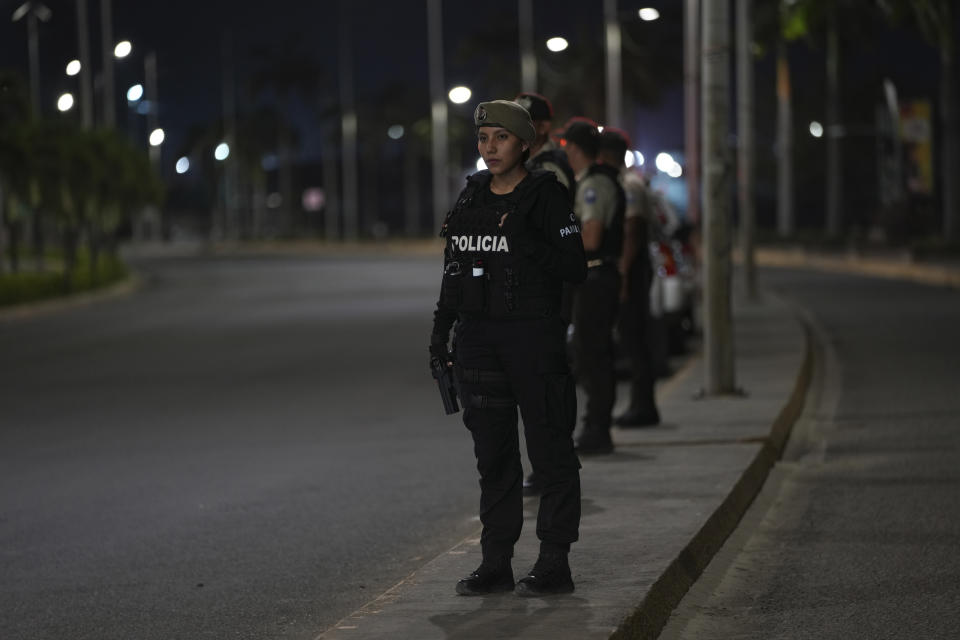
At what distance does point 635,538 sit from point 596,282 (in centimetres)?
282

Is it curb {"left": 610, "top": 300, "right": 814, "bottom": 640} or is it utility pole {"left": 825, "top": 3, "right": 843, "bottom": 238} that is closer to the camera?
curb {"left": 610, "top": 300, "right": 814, "bottom": 640}

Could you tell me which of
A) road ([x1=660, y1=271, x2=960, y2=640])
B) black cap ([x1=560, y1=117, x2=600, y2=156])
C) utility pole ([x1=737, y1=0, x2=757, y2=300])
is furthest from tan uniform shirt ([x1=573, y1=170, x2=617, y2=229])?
utility pole ([x1=737, y1=0, x2=757, y2=300])

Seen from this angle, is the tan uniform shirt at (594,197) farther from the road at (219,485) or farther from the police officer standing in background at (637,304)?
the road at (219,485)

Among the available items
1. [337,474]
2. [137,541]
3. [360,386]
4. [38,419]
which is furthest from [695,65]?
[137,541]

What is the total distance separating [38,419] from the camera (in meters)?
13.8

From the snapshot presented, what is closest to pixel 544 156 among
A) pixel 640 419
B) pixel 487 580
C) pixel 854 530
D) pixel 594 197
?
pixel 594 197

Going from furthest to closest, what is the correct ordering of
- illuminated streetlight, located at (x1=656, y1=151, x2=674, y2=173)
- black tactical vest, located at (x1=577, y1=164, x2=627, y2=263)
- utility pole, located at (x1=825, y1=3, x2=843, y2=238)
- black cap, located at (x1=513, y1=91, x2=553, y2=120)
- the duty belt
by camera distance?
A: utility pole, located at (x1=825, y1=3, x2=843, y2=238)
illuminated streetlight, located at (x1=656, y1=151, x2=674, y2=173)
the duty belt
black tactical vest, located at (x1=577, y1=164, x2=627, y2=263)
black cap, located at (x1=513, y1=91, x2=553, y2=120)

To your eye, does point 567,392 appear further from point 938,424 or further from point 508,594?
point 938,424

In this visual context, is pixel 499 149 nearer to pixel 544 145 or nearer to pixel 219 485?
pixel 544 145

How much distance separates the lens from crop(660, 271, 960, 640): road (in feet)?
20.9

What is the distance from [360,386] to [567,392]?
32.4ft

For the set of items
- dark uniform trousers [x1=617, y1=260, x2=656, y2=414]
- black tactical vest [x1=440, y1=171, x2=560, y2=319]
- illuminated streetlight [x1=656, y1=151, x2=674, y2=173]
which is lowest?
dark uniform trousers [x1=617, y1=260, x2=656, y2=414]

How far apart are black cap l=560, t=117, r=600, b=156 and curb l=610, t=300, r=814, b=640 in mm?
1990

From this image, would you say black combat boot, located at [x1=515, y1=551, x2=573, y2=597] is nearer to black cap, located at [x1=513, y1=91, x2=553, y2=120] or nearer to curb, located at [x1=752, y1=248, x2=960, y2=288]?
black cap, located at [x1=513, y1=91, x2=553, y2=120]
